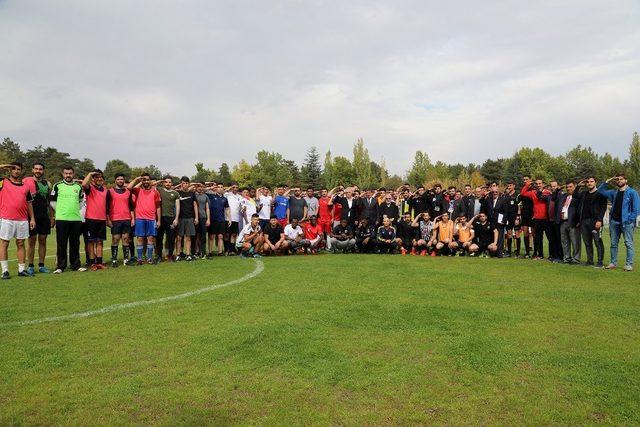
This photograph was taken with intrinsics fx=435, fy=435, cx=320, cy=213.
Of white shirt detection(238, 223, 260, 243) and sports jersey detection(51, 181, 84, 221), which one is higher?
sports jersey detection(51, 181, 84, 221)

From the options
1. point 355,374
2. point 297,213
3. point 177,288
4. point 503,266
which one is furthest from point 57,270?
point 503,266

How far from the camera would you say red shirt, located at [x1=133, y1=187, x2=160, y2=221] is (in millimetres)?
10758

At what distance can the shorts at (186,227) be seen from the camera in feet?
37.8

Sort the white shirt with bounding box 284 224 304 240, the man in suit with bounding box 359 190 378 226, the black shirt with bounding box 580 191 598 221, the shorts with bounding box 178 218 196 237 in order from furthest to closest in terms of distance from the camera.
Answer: the man in suit with bounding box 359 190 378 226 < the white shirt with bounding box 284 224 304 240 < the shorts with bounding box 178 218 196 237 < the black shirt with bounding box 580 191 598 221

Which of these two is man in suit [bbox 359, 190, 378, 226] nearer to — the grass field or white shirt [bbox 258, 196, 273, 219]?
white shirt [bbox 258, 196, 273, 219]

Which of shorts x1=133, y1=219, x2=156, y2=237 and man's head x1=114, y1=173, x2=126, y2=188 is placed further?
shorts x1=133, y1=219, x2=156, y2=237

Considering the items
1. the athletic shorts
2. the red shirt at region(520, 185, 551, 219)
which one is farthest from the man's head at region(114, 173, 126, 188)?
the red shirt at region(520, 185, 551, 219)

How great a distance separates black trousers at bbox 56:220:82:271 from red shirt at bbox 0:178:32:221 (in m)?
0.72

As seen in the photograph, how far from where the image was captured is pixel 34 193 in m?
9.32

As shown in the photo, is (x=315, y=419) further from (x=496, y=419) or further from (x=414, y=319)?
(x=414, y=319)

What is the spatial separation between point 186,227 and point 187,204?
614 millimetres

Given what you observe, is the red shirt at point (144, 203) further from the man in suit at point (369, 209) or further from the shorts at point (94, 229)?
the man in suit at point (369, 209)

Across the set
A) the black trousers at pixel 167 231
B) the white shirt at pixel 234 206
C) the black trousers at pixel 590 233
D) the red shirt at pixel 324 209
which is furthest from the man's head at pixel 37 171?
the black trousers at pixel 590 233

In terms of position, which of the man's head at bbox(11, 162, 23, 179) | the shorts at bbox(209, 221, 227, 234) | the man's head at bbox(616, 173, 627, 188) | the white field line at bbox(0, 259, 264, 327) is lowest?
the white field line at bbox(0, 259, 264, 327)
